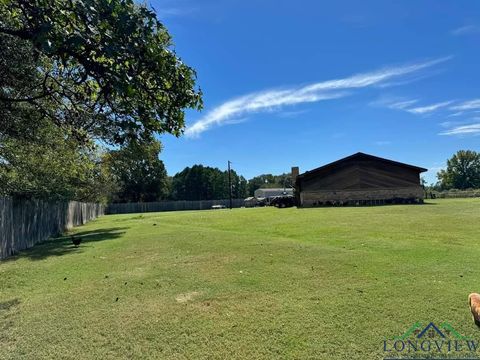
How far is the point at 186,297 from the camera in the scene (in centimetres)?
545

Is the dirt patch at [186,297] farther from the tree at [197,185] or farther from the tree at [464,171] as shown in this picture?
the tree at [464,171]

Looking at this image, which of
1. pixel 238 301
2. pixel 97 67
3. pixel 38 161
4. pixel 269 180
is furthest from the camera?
pixel 269 180

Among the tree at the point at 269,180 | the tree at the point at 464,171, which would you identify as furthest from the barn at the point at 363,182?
the tree at the point at 269,180

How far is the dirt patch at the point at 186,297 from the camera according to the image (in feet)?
17.4

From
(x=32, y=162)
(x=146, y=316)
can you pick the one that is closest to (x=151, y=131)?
(x=146, y=316)

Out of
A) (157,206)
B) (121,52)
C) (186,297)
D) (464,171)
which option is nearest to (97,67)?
(121,52)

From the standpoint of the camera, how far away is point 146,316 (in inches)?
186

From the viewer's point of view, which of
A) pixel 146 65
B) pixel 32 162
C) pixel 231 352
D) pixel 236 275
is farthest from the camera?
pixel 32 162

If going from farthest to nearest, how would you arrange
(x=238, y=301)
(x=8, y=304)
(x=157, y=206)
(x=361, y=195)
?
(x=157, y=206), (x=361, y=195), (x=8, y=304), (x=238, y=301)

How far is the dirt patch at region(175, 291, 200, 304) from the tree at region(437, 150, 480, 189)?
343 feet

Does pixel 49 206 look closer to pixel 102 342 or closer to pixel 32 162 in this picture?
pixel 32 162

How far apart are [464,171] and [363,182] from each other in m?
75.7

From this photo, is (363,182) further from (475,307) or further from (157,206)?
(157,206)

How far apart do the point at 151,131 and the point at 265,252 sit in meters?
4.85
